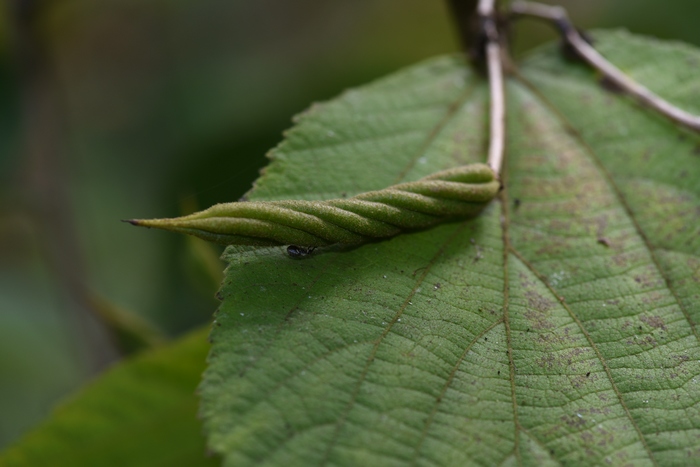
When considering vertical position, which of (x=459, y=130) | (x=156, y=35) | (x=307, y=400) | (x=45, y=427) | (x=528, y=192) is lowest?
(x=45, y=427)

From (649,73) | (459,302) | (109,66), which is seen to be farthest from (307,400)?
(109,66)

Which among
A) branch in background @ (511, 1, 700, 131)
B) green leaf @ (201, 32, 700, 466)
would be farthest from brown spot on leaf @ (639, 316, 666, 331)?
branch in background @ (511, 1, 700, 131)

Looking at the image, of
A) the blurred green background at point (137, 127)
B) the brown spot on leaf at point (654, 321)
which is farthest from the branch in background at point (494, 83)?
the blurred green background at point (137, 127)

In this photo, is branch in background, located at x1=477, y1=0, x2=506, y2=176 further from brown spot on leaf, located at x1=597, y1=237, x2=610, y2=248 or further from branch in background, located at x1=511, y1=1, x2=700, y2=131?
brown spot on leaf, located at x1=597, y1=237, x2=610, y2=248

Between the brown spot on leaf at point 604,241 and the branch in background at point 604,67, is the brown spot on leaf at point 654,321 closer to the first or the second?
the brown spot on leaf at point 604,241

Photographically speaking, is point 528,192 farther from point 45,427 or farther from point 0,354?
point 0,354

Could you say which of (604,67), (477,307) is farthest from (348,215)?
(604,67)
